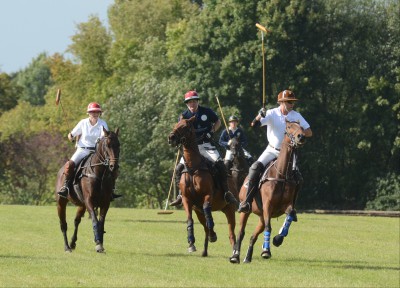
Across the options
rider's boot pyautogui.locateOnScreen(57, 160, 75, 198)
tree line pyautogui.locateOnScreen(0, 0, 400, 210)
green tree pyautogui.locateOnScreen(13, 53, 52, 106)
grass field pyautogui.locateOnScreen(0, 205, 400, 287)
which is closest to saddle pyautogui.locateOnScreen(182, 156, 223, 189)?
grass field pyautogui.locateOnScreen(0, 205, 400, 287)

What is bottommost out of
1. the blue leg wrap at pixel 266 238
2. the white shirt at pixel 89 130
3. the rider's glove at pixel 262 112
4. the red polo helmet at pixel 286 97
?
the blue leg wrap at pixel 266 238

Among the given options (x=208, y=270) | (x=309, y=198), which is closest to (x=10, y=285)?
(x=208, y=270)

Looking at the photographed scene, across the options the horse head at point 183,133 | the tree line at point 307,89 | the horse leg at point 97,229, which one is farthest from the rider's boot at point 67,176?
the tree line at point 307,89

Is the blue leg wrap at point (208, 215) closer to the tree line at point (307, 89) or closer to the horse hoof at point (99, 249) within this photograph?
the horse hoof at point (99, 249)

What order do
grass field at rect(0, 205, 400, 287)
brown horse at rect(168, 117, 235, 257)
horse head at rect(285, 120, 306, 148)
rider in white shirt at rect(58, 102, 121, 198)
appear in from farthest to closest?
rider in white shirt at rect(58, 102, 121, 198)
brown horse at rect(168, 117, 235, 257)
horse head at rect(285, 120, 306, 148)
grass field at rect(0, 205, 400, 287)

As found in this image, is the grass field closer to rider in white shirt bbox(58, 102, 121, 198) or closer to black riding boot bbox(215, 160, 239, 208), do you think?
black riding boot bbox(215, 160, 239, 208)

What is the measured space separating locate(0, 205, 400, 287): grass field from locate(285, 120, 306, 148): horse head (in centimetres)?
229

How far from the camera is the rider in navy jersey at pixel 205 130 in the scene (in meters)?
22.6

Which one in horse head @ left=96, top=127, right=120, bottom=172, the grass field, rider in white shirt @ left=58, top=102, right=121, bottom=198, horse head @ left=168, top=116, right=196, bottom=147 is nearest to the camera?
the grass field

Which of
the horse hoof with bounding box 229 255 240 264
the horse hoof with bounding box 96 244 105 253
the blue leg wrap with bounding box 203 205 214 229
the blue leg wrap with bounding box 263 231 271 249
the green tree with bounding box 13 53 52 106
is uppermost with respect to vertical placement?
the green tree with bounding box 13 53 52 106

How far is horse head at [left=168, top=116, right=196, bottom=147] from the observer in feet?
70.8

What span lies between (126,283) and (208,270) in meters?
2.67

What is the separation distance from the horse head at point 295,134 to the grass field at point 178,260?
2.29 metres

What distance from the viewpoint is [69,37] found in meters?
99.2
